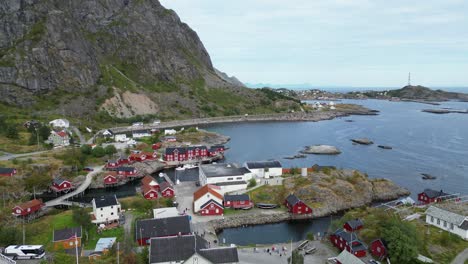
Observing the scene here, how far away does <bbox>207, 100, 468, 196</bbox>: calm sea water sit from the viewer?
227ft

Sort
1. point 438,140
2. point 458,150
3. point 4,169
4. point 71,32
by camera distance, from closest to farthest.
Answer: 1. point 4,169
2. point 458,150
3. point 438,140
4. point 71,32

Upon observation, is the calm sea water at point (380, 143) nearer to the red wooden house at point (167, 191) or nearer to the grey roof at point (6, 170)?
the red wooden house at point (167, 191)

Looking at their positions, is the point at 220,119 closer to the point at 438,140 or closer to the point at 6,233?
the point at 438,140

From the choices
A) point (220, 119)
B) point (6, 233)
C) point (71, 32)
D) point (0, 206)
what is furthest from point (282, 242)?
point (71, 32)

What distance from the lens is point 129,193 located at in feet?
186

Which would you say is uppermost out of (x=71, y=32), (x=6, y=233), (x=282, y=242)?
(x=71, y=32)

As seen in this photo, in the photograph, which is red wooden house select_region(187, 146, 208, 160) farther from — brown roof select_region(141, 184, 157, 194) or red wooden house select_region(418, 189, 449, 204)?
red wooden house select_region(418, 189, 449, 204)

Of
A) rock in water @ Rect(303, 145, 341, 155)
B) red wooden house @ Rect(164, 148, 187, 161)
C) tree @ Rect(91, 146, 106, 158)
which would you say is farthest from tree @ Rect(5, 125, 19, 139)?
rock in water @ Rect(303, 145, 341, 155)

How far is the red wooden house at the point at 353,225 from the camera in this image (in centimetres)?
3791

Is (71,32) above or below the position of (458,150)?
above

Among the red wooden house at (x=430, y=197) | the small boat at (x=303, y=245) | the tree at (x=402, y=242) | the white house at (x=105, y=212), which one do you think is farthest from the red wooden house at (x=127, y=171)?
the red wooden house at (x=430, y=197)

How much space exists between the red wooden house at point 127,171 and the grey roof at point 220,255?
125 feet

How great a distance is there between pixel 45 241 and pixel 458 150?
307ft

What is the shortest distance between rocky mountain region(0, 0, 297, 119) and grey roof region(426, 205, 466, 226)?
350ft
